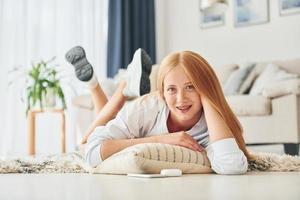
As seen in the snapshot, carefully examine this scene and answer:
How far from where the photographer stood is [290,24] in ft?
18.0

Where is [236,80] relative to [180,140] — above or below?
above

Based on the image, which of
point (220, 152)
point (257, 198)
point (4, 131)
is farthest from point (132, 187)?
point (4, 131)

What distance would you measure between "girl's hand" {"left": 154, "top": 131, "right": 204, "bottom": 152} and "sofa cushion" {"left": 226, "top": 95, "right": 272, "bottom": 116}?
2.08 meters

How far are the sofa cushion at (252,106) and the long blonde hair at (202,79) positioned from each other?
1.99 m

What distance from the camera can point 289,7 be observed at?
548cm

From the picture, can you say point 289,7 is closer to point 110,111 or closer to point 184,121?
point 110,111

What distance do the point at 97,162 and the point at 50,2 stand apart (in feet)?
12.4

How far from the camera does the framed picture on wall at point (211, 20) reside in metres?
6.02

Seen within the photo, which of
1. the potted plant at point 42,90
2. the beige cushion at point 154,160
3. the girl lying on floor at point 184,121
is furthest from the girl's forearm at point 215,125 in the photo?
the potted plant at point 42,90

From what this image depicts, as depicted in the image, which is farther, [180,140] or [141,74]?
[141,74]

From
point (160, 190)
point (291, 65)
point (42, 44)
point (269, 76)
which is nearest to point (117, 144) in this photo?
point (160, 190)

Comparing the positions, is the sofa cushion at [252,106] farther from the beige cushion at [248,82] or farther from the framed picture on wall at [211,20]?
the framed picture on wall at [211,20]

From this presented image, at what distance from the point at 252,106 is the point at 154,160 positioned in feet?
7.53

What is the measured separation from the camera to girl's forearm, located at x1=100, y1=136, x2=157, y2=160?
6.63 feet
